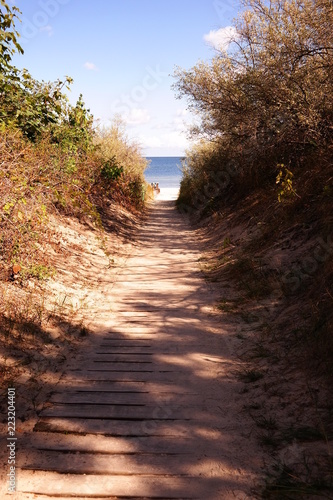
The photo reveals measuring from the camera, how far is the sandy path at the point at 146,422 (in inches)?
110

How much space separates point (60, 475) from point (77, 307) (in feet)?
11.7

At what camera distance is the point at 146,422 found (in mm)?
3467

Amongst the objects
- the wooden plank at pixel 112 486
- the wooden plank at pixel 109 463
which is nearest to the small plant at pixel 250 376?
the wooden plank at pixel 109 463

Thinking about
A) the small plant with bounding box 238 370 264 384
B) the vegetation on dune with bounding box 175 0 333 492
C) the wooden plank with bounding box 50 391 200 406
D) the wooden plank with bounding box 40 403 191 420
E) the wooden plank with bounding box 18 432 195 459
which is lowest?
the wooden plank with bounding box 18 432 195 459

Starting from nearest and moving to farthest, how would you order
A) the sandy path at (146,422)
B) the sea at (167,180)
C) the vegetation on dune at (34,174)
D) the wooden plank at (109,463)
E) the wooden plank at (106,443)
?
the sandy path at (146,422), the wooden plank at (109,463), the wooden plank at (106,443), the vegetation on dune at (34,174), the sea at (167,180)

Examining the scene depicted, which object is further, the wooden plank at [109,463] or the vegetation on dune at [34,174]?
the vegetation on dune at [34,174]

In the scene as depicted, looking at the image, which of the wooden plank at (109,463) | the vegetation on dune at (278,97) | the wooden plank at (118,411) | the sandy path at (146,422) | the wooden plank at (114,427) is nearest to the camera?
the sandy path at (146,422)

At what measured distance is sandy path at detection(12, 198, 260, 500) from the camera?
2.78 metres

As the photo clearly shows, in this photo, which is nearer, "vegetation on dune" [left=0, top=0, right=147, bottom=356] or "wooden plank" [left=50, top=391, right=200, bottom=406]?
"wooden plank" [left=50, top=391, right=200, bottom=406]

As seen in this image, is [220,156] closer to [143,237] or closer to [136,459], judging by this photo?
[143,237]

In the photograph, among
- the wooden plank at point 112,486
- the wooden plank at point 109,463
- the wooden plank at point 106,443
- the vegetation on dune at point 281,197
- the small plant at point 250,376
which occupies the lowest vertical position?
the wooden plank at point 112,486

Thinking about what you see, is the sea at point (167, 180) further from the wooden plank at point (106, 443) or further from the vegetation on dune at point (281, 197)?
the wooden plank at point (106, 443)

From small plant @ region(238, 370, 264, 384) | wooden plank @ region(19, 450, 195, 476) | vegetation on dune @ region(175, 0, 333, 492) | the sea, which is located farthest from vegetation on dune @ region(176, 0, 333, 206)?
the sea

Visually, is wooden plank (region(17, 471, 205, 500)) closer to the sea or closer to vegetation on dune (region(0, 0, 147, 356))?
vegetation on dune (region(0, 0, 147, 356))
